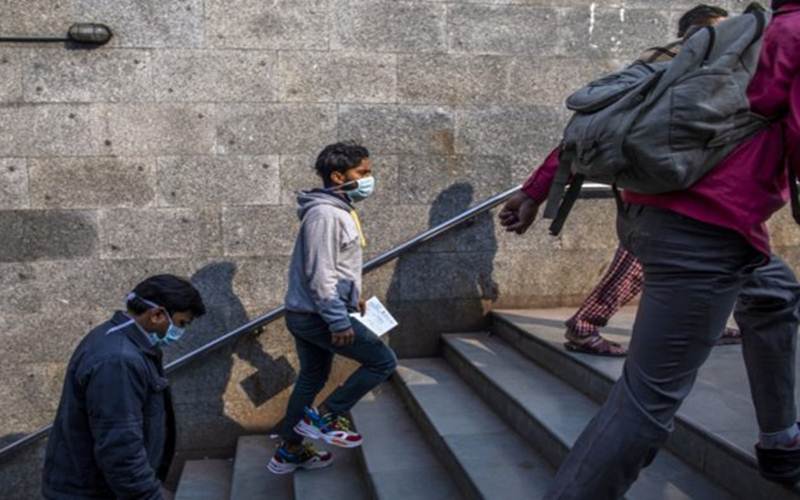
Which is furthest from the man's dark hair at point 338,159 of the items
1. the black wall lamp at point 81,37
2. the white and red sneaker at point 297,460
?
the black wall lamp at point 81,37

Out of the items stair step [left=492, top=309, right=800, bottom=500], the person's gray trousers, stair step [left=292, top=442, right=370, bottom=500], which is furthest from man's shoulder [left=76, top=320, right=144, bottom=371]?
stair step [left=492, top=309, right=800, bottom=500]

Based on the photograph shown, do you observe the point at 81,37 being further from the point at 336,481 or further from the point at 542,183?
the point at 542,183

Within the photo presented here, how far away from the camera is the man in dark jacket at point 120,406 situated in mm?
2434

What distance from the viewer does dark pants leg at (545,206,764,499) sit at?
1891 millimetres

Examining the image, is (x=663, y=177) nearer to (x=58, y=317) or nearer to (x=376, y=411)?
(x=376, y=411)

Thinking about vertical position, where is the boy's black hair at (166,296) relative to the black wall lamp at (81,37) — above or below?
below

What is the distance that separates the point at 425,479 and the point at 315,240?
4.38ft

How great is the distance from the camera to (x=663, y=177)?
1843 mm

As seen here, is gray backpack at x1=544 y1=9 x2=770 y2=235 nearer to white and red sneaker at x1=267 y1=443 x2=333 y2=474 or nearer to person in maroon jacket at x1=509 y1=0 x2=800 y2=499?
person in maroon jacket at x1=509 y1=0 x2=800 y2=499

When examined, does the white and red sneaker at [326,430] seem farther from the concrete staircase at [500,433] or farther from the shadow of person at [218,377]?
the shadow of person at [218,377]

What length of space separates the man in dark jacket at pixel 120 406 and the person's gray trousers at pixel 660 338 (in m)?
1.40

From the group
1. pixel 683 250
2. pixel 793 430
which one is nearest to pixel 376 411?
pixel 793 430

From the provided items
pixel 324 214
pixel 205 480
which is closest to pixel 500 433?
pixel 324 214

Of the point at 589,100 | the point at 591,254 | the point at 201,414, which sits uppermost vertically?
the point at 589,100
